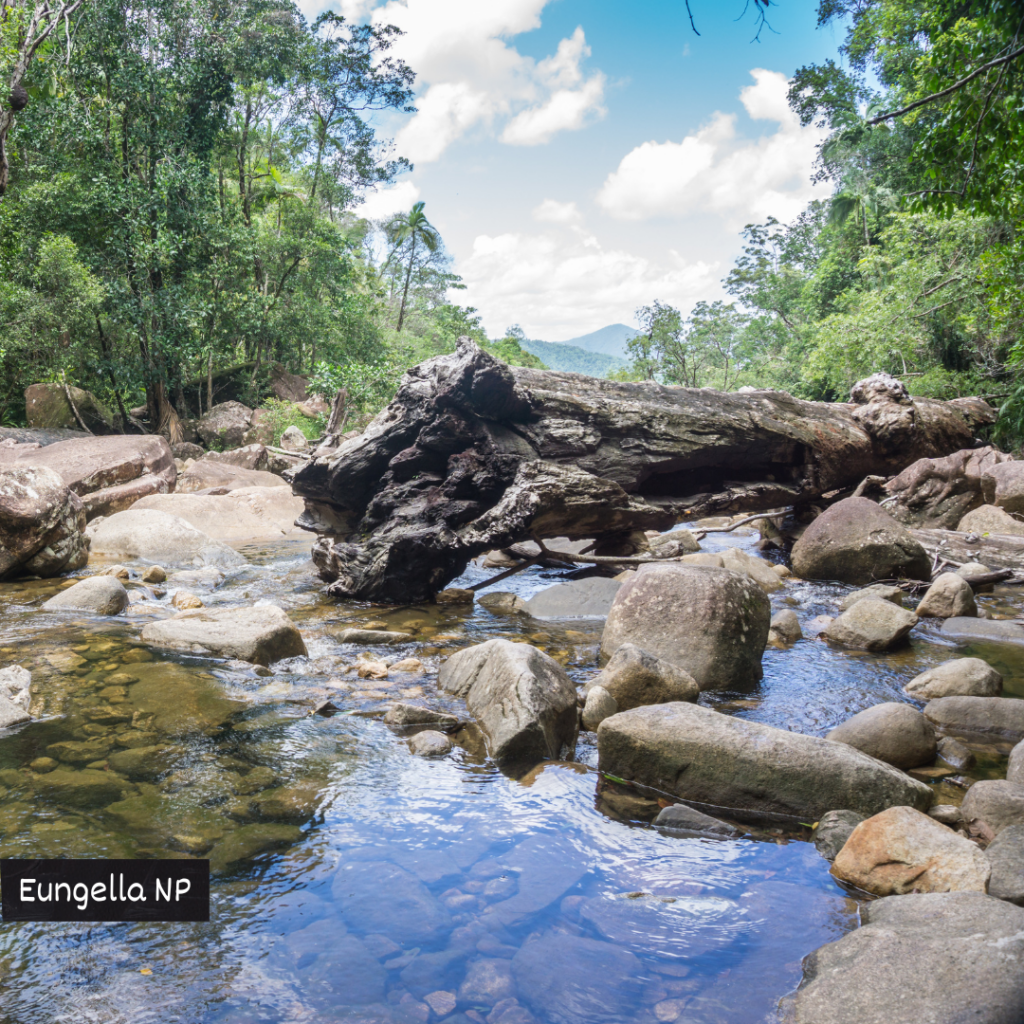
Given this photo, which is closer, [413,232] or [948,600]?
[948,600]

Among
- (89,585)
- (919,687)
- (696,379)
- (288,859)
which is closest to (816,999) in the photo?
(288,859)

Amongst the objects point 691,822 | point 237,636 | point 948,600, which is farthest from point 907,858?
point 948,600

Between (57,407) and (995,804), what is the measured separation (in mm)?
20575

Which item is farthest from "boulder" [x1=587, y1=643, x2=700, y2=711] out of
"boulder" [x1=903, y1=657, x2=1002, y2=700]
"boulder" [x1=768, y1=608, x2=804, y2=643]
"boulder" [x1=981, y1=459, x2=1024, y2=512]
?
"boulder" [x1=981, y1=459, x2=1024, y2=512]

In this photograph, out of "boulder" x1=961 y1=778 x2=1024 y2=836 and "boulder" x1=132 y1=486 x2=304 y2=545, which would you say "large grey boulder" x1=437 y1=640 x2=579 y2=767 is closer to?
"boulder" x1=961 y1=778 x2=1024 y2=836

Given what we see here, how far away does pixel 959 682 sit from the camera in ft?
16.6

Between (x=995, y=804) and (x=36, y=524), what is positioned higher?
(x=36, y=524)

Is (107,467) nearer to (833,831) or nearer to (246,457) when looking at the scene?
(246,457)

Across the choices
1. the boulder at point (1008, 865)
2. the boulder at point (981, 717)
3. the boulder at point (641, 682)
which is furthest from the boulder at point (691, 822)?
the boulder at point (981, 717)

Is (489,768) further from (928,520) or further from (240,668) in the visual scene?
(928,520)

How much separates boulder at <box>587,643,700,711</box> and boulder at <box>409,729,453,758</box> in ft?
3.51

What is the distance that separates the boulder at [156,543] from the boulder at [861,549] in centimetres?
816

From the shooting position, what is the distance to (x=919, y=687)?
17.1 ft

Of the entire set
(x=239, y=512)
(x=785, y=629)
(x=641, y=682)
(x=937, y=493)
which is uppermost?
(x=239, y=512)
